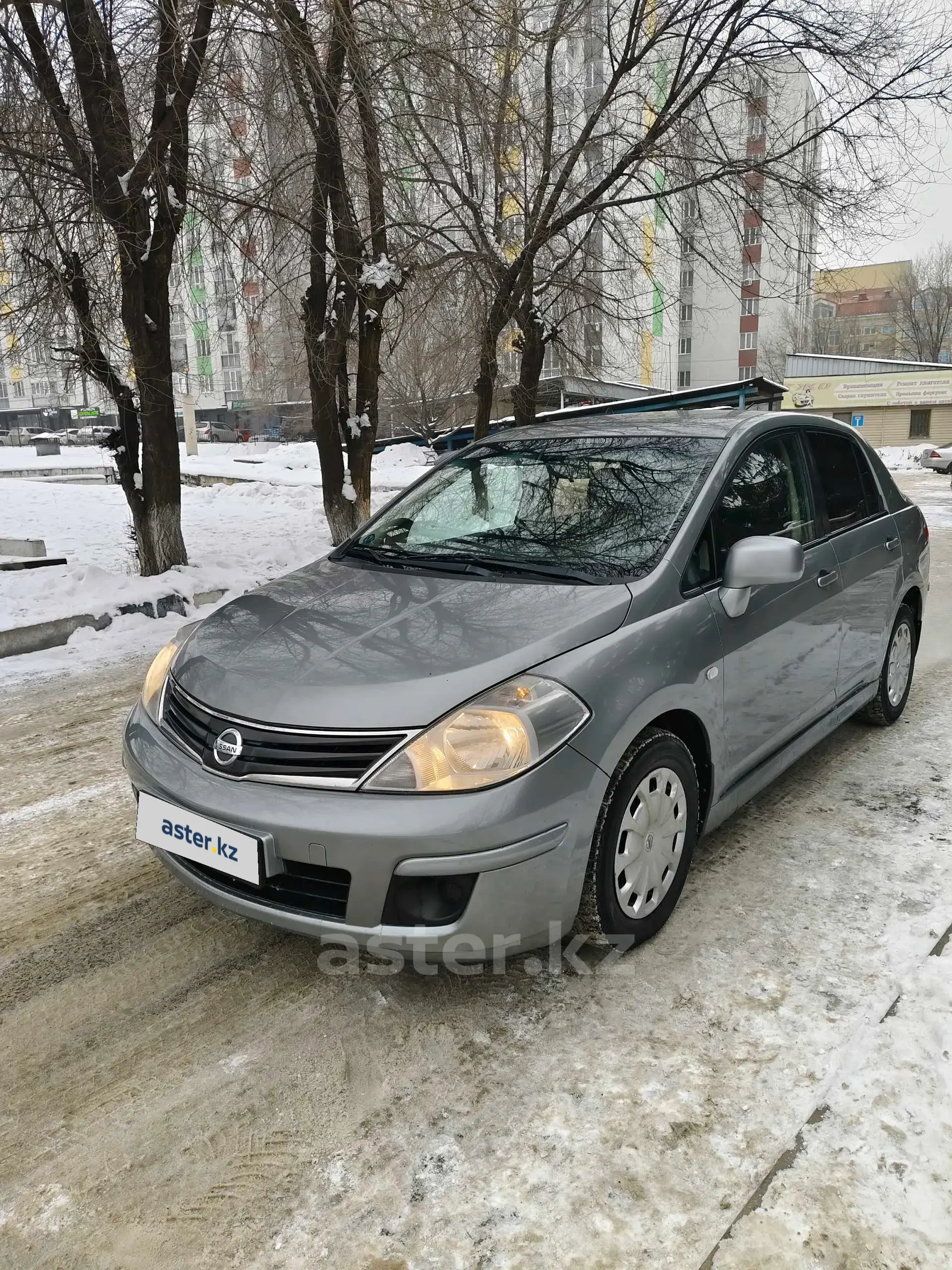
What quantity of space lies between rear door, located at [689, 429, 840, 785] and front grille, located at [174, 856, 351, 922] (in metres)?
1.43

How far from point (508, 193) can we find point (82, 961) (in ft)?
35.6

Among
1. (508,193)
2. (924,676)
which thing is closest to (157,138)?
(508,193)

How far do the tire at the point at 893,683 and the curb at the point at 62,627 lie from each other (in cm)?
567

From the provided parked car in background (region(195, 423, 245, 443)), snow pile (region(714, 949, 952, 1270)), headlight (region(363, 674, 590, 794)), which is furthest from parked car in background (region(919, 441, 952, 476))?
Result: parked car in background (region(195, 423, 245, 443))

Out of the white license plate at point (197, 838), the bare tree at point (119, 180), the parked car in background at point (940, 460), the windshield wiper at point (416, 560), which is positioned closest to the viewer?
the white license plate at point (197, 838)

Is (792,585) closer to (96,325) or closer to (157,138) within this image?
(157,138)

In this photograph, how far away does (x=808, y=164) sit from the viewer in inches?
426

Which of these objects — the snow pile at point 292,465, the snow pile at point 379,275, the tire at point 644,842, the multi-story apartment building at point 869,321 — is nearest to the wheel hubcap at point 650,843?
the tire at point 644,842

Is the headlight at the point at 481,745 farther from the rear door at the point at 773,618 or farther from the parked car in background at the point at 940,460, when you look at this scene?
the parked car in background at the point at 940,460

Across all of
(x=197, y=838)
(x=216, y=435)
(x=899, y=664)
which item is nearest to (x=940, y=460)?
(x=899, y=664)

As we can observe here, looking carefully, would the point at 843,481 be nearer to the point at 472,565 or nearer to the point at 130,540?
the point at 472,565

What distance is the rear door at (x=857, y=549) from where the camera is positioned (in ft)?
12.7

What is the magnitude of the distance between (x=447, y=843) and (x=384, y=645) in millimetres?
671

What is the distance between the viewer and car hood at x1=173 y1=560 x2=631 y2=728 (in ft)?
7.89
